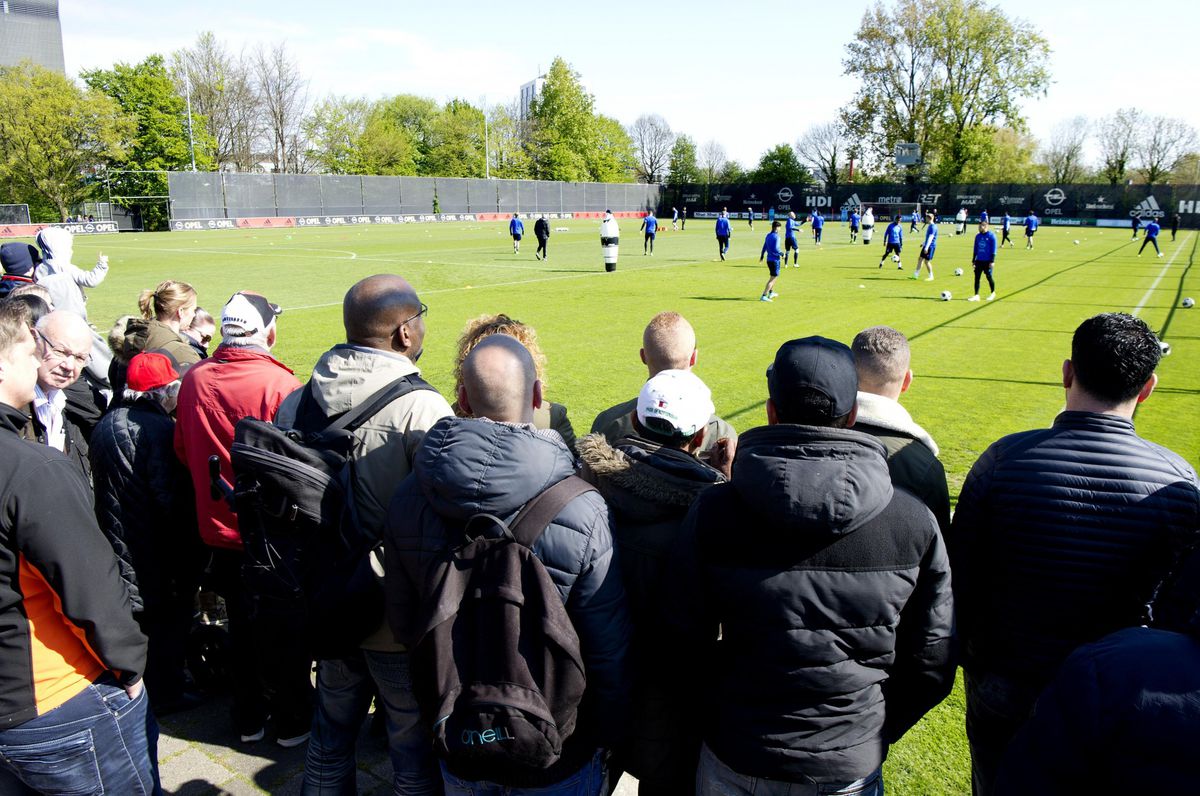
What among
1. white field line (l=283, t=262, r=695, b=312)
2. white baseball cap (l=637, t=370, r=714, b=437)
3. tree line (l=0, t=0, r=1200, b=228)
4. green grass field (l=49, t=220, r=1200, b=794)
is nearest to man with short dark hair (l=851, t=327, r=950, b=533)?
white baseball cap (l=637, t=370, r=714, b=437)

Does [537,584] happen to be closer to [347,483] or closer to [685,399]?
[685,399]

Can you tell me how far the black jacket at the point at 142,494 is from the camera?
3562 millimetres

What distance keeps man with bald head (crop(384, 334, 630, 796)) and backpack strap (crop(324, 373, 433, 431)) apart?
1.92 feet

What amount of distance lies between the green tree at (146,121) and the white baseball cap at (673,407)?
213 ft

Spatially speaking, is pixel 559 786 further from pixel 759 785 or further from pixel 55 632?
pixel 55 632

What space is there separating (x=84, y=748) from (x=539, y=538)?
169 cm

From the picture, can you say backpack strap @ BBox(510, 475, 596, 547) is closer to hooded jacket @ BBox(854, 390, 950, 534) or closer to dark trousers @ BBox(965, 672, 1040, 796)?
hooded jacket @ BBox(854, 390, 950, 534)

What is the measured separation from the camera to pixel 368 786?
11.2 feet

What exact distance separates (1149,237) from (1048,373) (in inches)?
1065

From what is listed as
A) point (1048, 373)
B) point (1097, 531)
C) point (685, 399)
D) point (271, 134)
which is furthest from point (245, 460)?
point (271, 134)

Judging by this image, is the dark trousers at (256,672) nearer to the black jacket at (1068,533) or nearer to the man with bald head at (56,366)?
the man with bald head at (56,366)

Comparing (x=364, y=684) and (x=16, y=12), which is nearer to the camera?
(x=364, y=684)

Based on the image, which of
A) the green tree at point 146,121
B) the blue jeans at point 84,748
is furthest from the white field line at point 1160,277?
the green tree at point 146,121

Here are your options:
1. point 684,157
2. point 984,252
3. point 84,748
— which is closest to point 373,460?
point 84,748
